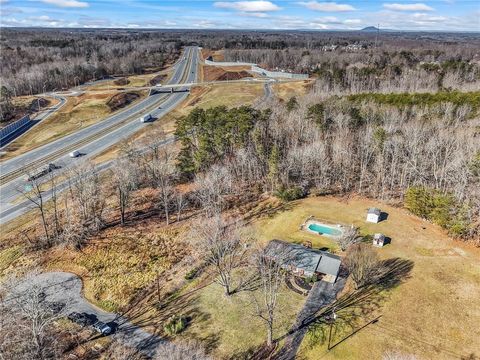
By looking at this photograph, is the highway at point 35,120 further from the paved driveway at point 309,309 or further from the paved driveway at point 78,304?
→ the paved driveway at point 309,309

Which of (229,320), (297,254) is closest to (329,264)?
(297,254)

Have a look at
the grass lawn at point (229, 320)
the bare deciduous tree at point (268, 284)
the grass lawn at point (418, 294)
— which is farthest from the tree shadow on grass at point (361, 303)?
the bare deciduous tree at point (268, 284)

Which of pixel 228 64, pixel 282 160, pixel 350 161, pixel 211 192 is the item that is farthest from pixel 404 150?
pixel 228 64

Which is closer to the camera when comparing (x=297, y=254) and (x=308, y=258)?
(x=308, y=258)

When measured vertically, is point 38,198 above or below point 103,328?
above

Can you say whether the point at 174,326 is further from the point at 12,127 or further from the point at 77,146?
the point at 12,127

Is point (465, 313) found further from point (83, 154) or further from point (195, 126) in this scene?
point (83, 154)

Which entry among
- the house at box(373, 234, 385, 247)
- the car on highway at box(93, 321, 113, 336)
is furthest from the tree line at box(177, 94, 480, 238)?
the car on highway at box(93, 321, 113, 336)
